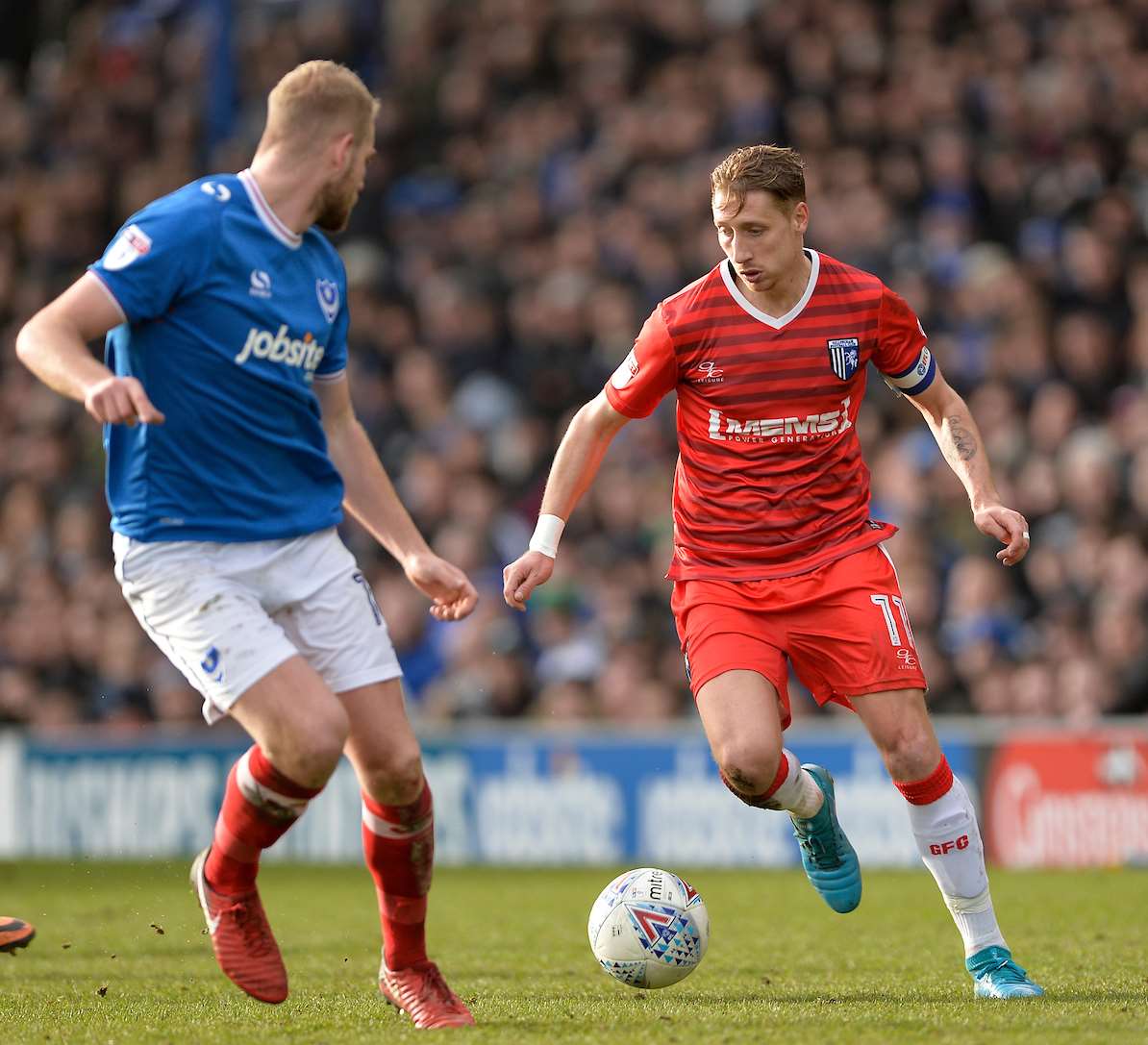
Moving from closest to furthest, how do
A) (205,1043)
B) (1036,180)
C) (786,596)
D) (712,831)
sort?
(205,1043) → (786,596) → (712,831) → (1036,180)

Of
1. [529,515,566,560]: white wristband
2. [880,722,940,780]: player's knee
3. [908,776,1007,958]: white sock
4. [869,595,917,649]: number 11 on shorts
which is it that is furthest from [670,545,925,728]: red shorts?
[529,515,566,560]: white wristband

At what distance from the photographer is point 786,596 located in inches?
239

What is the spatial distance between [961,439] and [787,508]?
0.61 meters

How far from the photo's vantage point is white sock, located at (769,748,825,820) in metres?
6.05

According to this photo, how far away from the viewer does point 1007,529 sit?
586 cm

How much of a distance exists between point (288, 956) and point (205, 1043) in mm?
2440

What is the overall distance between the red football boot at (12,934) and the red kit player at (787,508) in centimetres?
247

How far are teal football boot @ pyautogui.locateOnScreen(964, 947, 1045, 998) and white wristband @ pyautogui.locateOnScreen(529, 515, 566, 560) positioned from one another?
180cm

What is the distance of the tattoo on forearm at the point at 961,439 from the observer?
616cm

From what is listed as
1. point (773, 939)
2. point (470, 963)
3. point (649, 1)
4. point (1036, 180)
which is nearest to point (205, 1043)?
point (470, 963)

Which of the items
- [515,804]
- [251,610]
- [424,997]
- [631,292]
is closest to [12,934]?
[424,997]

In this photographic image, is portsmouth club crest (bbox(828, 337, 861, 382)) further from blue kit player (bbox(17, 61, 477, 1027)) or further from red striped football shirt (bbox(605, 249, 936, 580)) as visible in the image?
blue kit player (bbox(17, 61, 477, 1027))

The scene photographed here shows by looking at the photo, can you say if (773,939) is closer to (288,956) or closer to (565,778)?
(288,956)

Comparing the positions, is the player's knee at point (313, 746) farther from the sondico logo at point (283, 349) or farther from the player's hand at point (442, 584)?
the sondico logo at point (283, 349)
